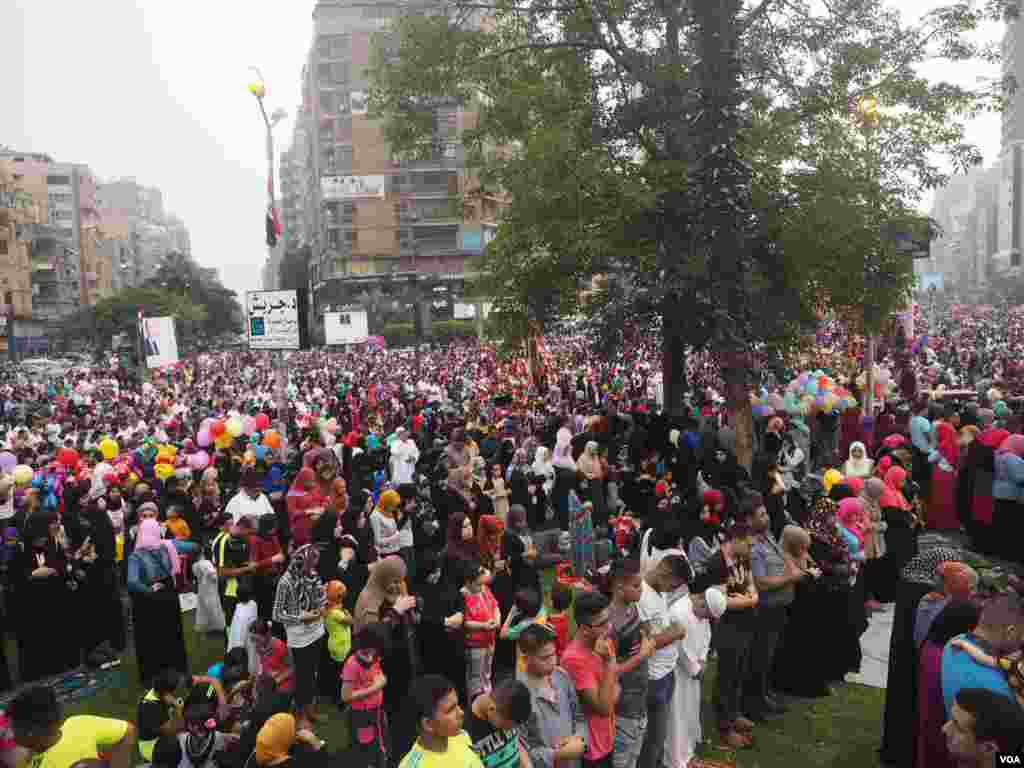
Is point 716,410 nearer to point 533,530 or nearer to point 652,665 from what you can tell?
point 533,530

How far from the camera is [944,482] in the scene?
10.1 m

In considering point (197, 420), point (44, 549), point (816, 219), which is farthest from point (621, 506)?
point (197, 420)

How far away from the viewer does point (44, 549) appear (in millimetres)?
6840

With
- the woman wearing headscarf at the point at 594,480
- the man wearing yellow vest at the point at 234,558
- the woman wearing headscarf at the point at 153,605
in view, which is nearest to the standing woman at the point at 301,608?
the man wearing yellow vest at the point at 234,558

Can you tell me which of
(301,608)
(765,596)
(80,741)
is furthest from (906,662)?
(80,741)

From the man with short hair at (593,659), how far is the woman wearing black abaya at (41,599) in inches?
194

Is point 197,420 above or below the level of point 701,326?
below

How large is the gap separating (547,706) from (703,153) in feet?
27.0

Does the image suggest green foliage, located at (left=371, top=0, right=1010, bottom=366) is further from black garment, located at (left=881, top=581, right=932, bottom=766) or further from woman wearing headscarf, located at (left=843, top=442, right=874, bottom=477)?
black garment, located at (left=881, top=581, right=932, bottom=766)

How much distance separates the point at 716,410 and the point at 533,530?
17.0 feet

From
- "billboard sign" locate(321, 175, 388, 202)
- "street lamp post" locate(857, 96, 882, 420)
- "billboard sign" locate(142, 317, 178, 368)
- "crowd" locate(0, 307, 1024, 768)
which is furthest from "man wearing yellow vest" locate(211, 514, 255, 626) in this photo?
"billboard sign" locate(321, 175, 388, 202)

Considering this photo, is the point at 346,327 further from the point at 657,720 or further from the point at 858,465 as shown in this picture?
the point at 657,720

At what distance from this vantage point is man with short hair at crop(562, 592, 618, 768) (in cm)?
388

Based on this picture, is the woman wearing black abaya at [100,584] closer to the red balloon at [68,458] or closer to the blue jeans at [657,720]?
the red balloon at [68,458]
